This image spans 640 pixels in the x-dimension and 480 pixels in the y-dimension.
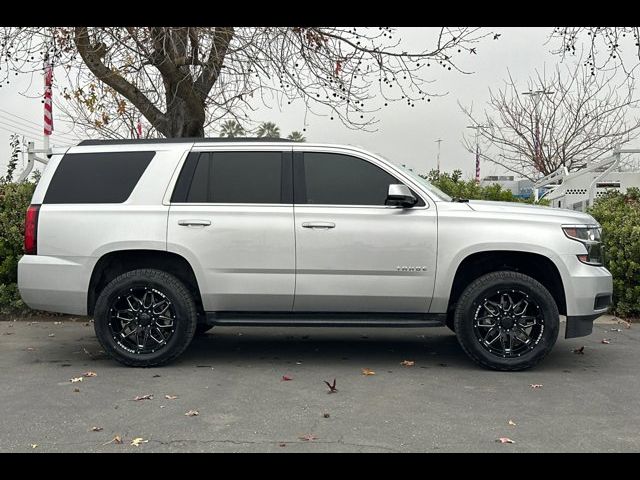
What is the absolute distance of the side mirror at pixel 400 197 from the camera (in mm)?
6094

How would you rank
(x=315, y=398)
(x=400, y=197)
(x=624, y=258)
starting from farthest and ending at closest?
(x=624, y=258) < (x=400, y=197) < (x=315, y=398)

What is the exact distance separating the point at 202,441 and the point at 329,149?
3.07m

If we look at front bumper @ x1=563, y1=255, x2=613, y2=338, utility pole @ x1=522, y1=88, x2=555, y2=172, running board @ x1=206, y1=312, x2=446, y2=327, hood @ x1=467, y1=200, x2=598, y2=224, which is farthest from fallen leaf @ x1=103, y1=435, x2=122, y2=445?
utility pole @ x1=522, y1=88, x2=555, y2=172

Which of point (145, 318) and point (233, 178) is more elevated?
point (233, 178)

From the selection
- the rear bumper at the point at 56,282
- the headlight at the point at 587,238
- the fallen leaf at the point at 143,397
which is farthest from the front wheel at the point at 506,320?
the rear bumper at the point at 56,282

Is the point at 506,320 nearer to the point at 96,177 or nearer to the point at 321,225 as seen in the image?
the point at 321,225

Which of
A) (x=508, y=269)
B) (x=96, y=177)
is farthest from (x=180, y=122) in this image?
(x=508, y=269)

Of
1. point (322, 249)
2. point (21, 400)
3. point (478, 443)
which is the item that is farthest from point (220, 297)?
point (478, 443)

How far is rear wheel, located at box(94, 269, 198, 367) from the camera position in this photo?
6.29 meters

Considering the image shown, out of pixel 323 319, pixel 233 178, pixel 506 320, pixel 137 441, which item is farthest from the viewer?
pixel 233 178

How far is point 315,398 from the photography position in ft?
17.8

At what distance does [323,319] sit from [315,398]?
104 centimetres

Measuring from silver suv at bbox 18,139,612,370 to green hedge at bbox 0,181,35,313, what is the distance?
2.67 m
